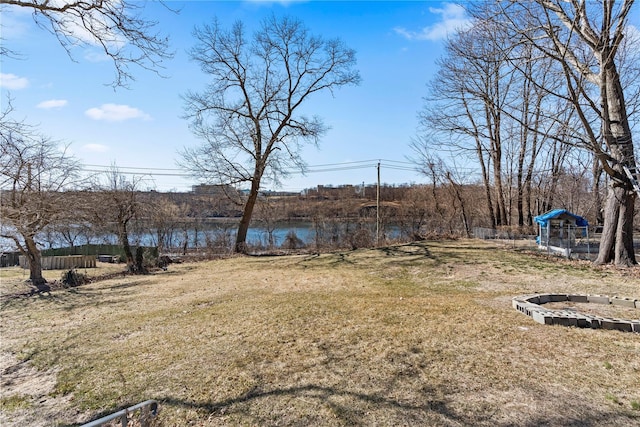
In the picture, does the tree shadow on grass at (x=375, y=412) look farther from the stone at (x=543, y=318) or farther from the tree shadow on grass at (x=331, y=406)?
the stone at (x=543, y=318)

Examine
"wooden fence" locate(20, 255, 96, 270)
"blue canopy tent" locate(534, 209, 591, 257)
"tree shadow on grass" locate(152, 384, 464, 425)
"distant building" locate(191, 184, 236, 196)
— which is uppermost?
"distant building" locate(191, 184, 236, 196)

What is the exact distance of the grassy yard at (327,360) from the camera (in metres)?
2.77

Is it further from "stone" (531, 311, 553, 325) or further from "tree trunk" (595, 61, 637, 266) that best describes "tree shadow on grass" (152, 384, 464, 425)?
"tree trunk" (595, 61, 637, 266)

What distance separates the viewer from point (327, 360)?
12.0 feet

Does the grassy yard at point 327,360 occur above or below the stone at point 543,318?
below

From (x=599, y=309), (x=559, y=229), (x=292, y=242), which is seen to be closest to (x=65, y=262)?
(x=292, y=242)

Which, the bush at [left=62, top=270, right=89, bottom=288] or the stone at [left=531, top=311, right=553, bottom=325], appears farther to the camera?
the bush at [left=62, top=270, right=89, bottom=288]

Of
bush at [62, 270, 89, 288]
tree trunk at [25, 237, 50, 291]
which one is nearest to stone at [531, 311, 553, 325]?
bush at [62, 270, 89, 288]

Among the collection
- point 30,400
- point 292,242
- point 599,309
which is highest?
point 292,242

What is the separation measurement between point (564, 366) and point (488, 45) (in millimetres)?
8370

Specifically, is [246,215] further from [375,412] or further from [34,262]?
[375,412]

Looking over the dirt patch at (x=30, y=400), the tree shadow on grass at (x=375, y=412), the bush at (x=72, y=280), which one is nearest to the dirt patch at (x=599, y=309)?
the tree shadow on grass at (x=375, y=412)

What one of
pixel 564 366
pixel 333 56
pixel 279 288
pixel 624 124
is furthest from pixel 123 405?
pixel 333 56

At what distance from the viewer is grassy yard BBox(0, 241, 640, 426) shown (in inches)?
109
